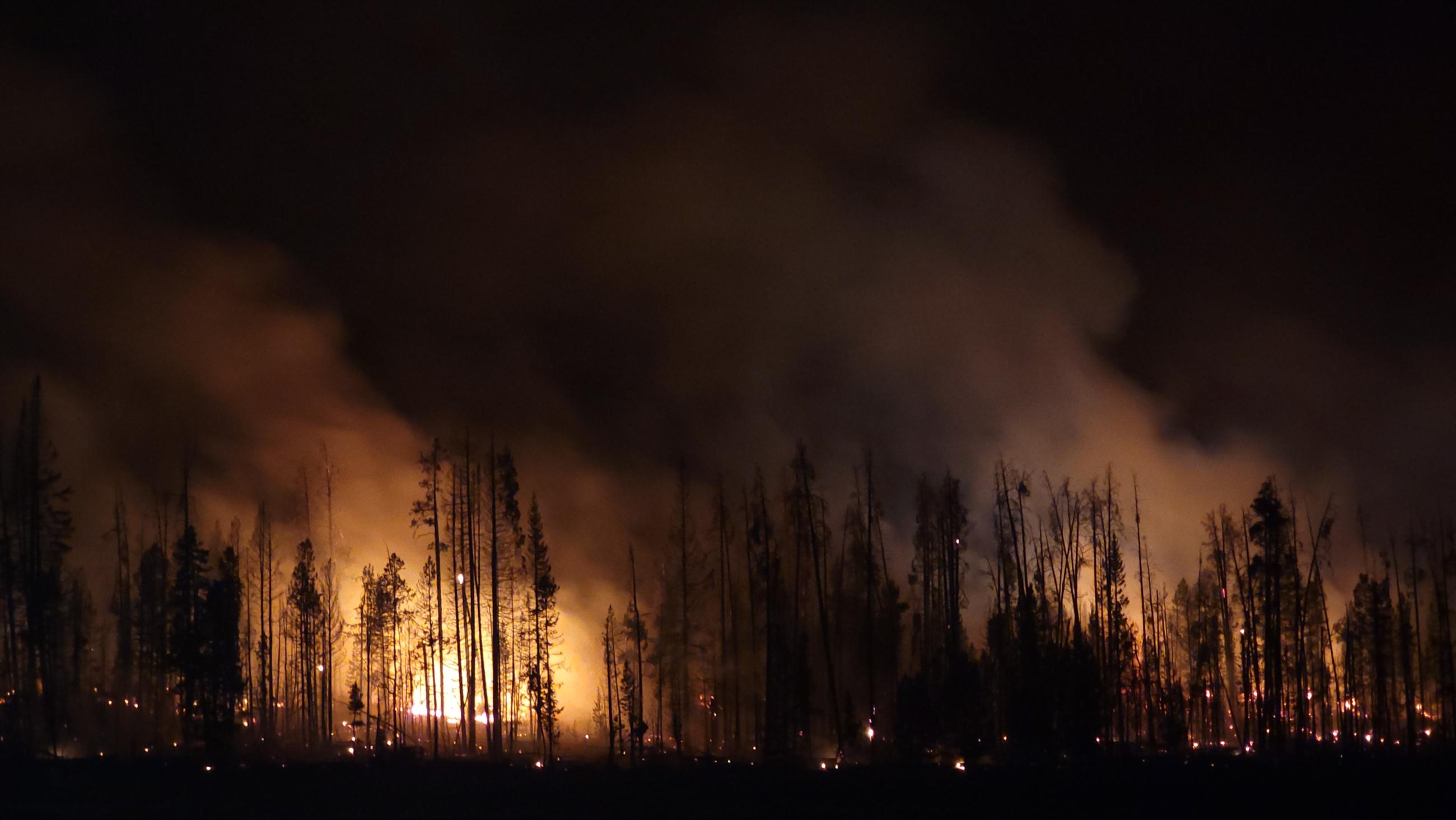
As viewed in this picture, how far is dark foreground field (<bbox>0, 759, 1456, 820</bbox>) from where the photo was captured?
38.7 m

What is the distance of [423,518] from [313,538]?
11396 millimetres

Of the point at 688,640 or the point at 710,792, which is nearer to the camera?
the point at 710,792

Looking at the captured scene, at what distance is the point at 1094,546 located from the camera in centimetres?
6750

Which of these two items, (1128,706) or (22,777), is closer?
(22,777)

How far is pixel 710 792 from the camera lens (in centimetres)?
4078

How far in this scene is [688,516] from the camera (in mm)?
64500

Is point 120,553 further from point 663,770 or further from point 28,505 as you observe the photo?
point 663,770

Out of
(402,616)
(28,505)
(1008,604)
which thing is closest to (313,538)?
(402,616)

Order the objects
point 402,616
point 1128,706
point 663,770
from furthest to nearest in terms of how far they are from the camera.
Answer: point 1128,706
point 402,616
point 663,770

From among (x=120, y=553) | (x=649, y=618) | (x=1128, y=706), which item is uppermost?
(x=120, y=553)

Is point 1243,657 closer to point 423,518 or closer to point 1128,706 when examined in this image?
point 1128,706

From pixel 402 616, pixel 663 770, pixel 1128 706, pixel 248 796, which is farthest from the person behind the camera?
pixel 1128 706

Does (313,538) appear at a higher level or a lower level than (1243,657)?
higher

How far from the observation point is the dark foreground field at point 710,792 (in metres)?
38.7
